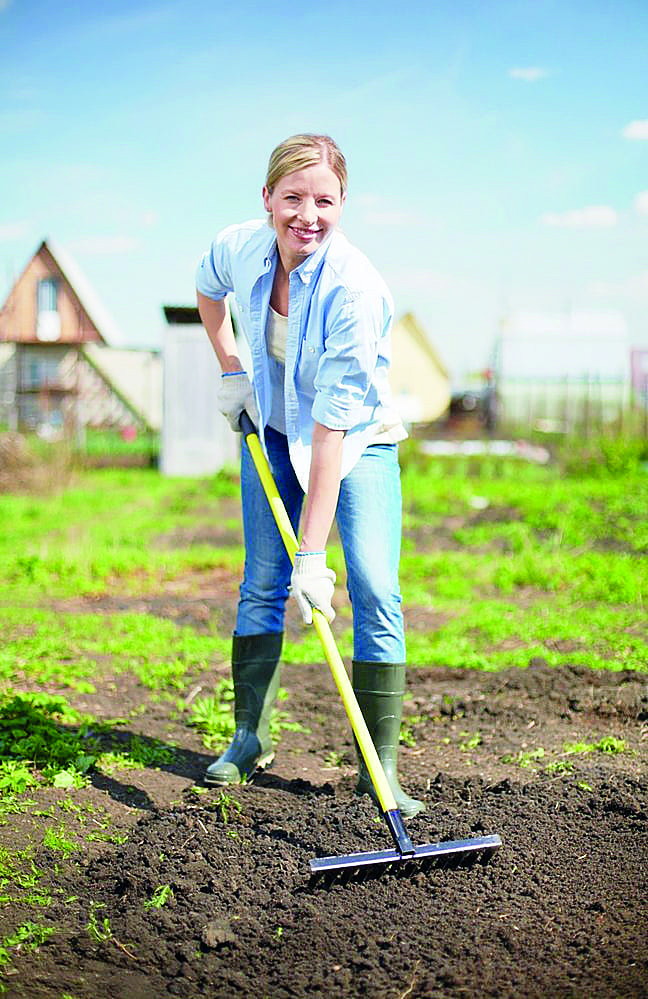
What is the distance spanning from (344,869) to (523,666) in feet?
7.45

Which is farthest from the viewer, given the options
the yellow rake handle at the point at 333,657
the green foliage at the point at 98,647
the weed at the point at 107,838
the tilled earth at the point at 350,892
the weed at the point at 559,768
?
the green foliage at the point at 98,647

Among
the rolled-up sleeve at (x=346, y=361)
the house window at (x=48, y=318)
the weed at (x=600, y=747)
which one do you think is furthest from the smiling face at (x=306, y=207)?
the house window at (x=48, y=318)

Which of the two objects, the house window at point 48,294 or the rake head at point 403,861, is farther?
the house window at point 48,294

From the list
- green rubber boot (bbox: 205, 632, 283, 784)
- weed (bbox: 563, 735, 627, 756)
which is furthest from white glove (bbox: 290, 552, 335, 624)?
weed (bbox: 563, 735, 627, 756)

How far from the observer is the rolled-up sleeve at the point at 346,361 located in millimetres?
2695

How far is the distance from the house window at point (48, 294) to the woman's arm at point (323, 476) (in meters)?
18.4

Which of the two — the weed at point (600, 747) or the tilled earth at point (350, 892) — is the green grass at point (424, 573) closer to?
the tilled earth at point (350, 892)

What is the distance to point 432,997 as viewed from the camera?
6.70 ft

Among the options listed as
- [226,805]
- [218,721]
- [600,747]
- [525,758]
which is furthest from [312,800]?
[600,747]

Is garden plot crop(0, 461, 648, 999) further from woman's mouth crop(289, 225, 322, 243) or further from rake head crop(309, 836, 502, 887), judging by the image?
woman's mouth crop(289, 225, 322, 243)

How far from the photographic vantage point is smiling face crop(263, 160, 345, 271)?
2703 mm

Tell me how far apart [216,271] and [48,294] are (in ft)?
58.5

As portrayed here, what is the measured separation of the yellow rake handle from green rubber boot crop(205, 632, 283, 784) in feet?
1.33

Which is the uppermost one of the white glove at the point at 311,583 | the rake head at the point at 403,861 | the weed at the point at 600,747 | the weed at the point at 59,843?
the white glove at the point at 311,583
